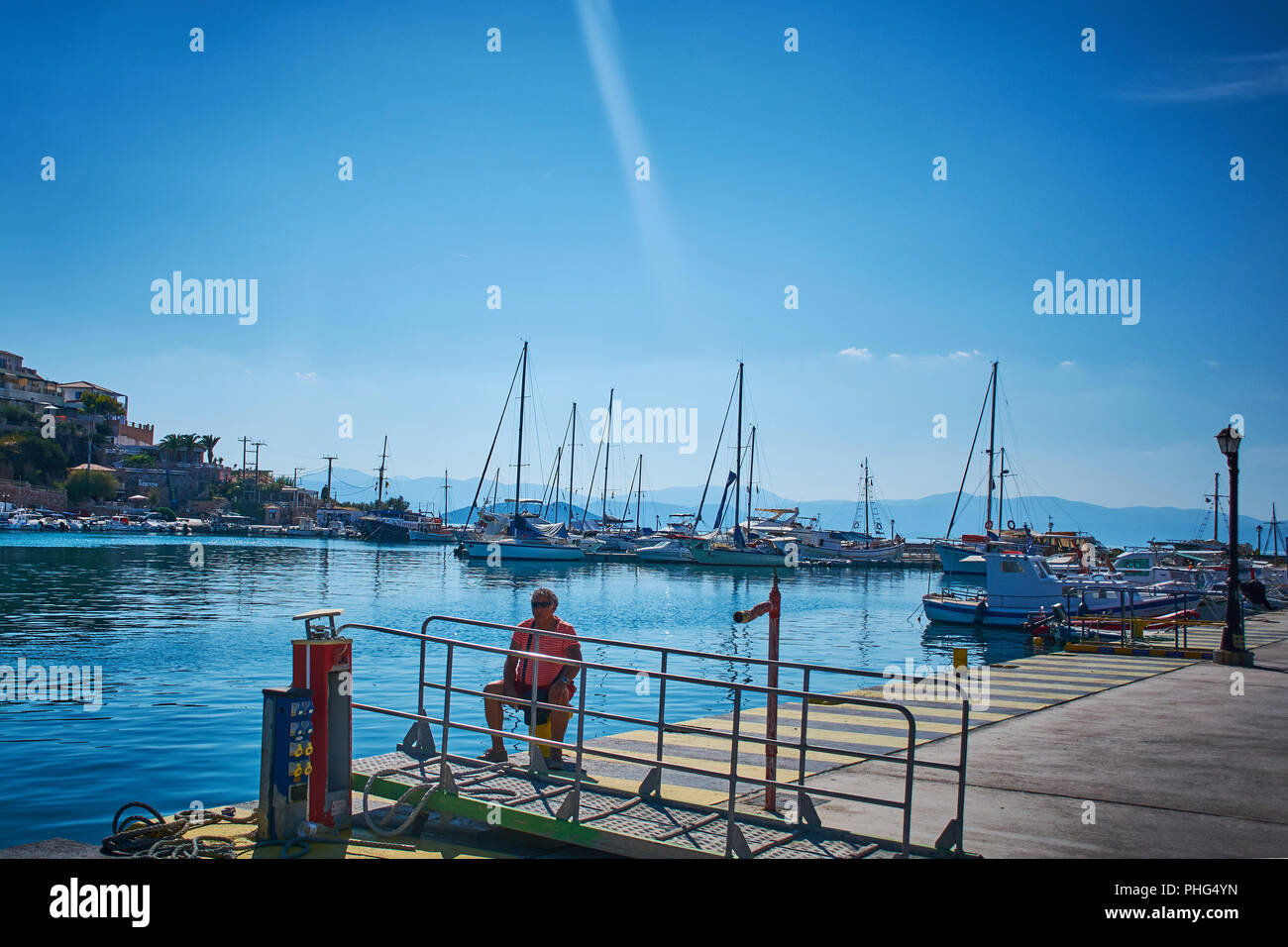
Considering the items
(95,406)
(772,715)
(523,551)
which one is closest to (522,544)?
(523,551)

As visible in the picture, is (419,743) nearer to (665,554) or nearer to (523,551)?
(523,551)

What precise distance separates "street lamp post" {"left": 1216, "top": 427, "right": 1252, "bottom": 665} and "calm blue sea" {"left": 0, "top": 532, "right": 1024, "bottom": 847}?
30.4 feet

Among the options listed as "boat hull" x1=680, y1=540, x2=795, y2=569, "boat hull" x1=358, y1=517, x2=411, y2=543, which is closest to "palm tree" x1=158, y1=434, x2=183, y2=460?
"boat hull" x1=358, y1=517, x2=411, y2=543

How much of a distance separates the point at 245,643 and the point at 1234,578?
27.0 meters

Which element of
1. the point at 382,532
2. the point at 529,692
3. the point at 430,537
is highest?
the point at 529,692

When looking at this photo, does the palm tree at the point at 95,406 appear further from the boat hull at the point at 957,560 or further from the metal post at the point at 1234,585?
the metal post at the point at 1234,585

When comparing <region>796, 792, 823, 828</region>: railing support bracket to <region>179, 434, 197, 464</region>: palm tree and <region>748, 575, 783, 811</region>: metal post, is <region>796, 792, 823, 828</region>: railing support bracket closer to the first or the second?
<region>748, 575, 783, 811</region>: metal post

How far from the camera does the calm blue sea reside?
543 inches

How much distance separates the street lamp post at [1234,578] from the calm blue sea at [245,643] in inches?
365

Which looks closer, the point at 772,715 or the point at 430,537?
the point at 772,715

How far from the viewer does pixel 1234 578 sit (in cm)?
1895

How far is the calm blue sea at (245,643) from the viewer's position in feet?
45.2

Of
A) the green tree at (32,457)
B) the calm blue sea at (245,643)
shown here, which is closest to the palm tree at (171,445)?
the green tree at (32,457)
